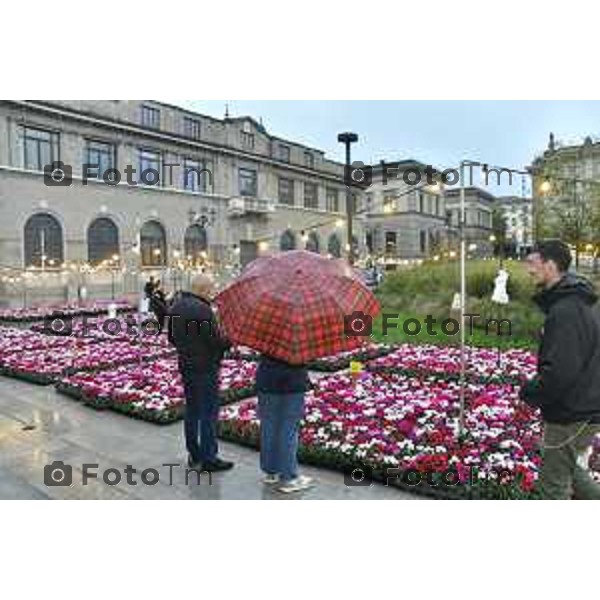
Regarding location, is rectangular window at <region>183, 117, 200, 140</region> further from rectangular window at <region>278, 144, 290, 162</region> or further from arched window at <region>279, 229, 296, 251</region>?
arched window at <region>279, 229, 296, 251</region>

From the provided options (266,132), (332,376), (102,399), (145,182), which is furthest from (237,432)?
(266,132)

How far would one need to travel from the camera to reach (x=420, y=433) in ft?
25.7

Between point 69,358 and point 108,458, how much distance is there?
7.71 meters

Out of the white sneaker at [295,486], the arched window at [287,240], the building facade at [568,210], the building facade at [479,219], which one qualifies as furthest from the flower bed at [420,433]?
the building facade at [479,219]

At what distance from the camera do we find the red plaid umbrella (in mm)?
5426

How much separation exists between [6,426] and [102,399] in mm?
1524

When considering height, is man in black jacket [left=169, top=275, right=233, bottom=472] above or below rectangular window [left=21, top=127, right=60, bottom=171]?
below

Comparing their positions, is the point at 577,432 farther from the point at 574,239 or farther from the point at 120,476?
the point at 574,239

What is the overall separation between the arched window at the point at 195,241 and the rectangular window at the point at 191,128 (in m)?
6.91

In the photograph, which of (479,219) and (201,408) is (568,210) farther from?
(479,219)

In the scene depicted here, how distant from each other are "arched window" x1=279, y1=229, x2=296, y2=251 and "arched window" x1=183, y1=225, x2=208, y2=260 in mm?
10302

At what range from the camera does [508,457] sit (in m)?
6.93

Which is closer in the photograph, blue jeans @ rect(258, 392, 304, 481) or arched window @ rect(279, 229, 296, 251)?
blue jeans @ rect(258, 392, 304, 481)

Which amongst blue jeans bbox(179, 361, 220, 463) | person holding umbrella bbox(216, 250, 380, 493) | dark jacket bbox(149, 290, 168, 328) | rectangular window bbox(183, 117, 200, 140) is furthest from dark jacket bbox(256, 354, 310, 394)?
rectangular window bbox(183, 117, 200, 140)
